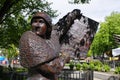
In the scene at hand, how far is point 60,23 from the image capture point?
583 cm

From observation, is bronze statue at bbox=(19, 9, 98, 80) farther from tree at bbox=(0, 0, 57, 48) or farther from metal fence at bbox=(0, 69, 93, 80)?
tree at bbox=(0, 0, 57, 48)

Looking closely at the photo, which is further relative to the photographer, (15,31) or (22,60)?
(15,31)

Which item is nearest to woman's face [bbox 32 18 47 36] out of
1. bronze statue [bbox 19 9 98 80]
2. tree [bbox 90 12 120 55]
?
bronze statue [bbox 19 9 98 80]

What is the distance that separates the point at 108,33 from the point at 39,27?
59918 mm

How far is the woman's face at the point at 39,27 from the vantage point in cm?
474

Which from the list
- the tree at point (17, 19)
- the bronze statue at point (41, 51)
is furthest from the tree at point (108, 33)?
the bronze statue at point (41, 51)

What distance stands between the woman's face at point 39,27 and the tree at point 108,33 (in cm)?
5816

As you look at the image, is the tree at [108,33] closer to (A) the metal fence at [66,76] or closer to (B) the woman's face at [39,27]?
(A) the metal fence at [66,76]

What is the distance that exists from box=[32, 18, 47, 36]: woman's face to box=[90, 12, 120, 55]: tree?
191ft

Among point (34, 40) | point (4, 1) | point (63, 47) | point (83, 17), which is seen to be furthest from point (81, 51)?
point (4, 1)

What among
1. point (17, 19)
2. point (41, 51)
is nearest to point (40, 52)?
point (41, 51)

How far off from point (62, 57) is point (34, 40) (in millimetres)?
497

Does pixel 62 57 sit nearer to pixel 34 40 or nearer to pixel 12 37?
pixel 34 40

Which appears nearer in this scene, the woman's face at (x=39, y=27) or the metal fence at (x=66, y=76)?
the woman's face at (x=39, y=27)
